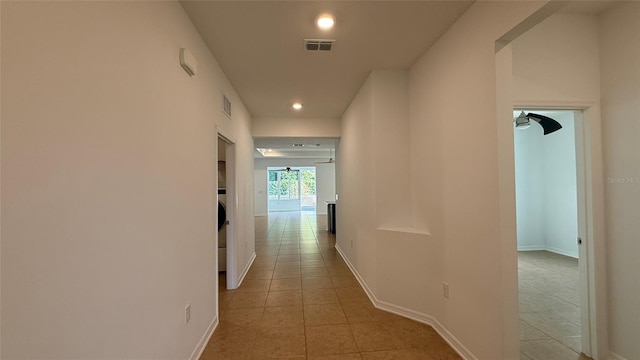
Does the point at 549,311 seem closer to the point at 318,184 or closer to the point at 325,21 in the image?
the point at 325,21

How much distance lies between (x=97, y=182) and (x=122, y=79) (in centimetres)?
50

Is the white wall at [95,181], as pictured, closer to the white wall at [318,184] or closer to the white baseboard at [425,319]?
the white baseboard at [425,319]

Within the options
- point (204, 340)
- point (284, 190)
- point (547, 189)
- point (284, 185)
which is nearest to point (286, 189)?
point (284, 190)

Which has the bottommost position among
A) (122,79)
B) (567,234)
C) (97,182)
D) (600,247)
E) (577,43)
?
(567,234)

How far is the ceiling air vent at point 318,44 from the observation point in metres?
2.31

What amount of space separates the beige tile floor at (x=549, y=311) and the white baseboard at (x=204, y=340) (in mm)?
2646

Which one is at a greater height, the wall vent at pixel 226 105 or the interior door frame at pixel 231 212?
the wall vent at pixel 226 105

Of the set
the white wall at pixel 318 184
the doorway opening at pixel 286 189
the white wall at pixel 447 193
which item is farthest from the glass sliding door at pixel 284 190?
the white wall at pixel 447 193

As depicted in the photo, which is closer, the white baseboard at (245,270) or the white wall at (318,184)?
the white baseboard at (245,270)

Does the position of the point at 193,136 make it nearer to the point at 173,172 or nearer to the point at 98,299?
the point at 173,172

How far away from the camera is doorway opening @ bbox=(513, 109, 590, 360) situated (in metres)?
3.02

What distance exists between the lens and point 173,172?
1.70 meters

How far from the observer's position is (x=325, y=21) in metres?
2.02

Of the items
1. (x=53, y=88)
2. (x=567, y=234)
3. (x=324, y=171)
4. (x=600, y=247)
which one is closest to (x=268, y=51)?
(x=53, y=88)
